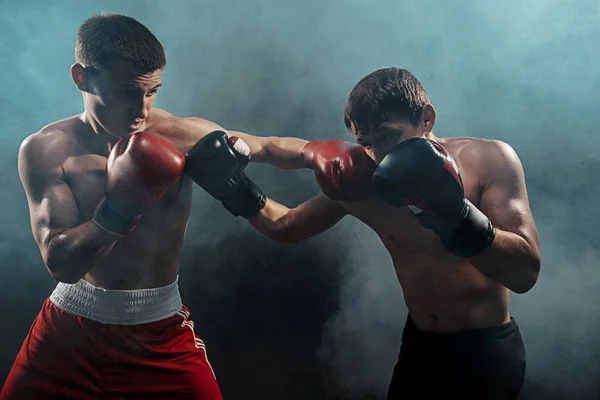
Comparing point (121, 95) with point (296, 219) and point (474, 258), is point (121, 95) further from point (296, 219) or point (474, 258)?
point (474, 258)

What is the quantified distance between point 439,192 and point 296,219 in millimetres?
645

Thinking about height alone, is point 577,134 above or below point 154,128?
above

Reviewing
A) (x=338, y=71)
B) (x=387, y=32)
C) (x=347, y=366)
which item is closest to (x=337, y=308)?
(x=347, y=366)

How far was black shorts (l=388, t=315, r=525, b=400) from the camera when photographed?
1.84 meters

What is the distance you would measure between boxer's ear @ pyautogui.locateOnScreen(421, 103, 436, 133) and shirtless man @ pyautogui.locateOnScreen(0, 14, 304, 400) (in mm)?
605

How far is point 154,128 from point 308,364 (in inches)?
52.5

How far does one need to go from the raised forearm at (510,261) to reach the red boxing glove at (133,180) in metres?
0.94

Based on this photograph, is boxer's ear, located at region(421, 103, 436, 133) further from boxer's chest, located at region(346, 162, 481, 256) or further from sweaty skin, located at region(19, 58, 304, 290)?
sweaty skin, located at region(19, 58, 304, 290)

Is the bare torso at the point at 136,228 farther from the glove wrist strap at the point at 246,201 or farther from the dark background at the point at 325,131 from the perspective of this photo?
the dark background at the point at 325,131

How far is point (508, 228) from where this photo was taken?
1.77m

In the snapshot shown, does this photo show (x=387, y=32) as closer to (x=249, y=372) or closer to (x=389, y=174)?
(x=389, y=174)

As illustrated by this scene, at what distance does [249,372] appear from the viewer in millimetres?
2711

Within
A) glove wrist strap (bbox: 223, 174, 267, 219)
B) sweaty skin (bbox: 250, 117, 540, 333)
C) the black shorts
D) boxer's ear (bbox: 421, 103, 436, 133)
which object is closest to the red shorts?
glove wrist strap (bbox: 223, 174, 267, 219)

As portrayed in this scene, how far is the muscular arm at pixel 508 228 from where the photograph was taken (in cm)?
171
